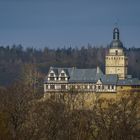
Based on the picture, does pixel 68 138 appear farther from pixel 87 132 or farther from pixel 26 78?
pixel 26 78

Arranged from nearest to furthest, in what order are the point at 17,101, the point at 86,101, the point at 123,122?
the point at 123,122 → the point at 17,101 → the point at 86,101

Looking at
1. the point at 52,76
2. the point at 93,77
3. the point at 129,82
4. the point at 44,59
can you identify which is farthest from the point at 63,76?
the point at 44,59

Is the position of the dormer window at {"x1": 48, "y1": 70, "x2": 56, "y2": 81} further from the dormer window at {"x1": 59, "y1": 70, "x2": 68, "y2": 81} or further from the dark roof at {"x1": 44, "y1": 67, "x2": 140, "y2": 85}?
the dormer window at {"x1": 59, "y1": 70, "x2": 68, "y2": 81}

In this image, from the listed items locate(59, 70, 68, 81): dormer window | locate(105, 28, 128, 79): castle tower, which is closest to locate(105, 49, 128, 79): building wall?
locate(105, 28, 128, 79): castle tower

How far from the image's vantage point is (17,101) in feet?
164

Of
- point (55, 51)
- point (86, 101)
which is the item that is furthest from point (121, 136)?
point (55, 51)

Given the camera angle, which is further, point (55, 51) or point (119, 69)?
point (55, 51)

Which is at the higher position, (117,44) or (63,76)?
(117,44)

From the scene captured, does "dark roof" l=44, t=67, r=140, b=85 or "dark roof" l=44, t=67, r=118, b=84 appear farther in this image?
"dark roof" l=44, t=67, r=118, b=84

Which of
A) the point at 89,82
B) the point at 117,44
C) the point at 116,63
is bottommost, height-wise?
the point at 89,82

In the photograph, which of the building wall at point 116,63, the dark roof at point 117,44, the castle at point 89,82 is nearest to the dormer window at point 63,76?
the castle at point 89,82

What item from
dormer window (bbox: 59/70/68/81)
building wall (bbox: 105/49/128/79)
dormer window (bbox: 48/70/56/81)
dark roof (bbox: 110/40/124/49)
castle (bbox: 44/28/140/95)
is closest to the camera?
castle (bbox: 44/28/140/95)

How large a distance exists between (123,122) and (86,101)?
2761 centimetres

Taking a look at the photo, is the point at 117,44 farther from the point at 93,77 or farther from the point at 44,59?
the point at 44,59
